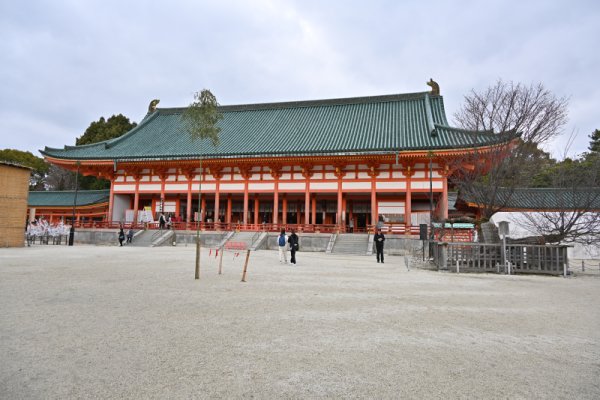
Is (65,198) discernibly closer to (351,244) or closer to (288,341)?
(351,244)

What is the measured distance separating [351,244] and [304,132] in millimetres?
10558

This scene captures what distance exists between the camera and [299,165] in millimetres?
24531

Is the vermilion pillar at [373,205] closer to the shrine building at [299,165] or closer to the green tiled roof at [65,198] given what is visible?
the shrine building at [299,165]

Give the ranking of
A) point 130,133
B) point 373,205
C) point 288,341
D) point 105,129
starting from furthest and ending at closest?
point 105,129, point 130,133, point 373,205, point 288,341

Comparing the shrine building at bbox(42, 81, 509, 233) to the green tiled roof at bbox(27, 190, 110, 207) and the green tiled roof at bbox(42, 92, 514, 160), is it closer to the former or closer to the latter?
the green tiled roof at bbox(42, 92, 514, 160)

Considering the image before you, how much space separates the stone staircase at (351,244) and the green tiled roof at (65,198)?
21.1 meters

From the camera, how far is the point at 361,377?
3.37 meters

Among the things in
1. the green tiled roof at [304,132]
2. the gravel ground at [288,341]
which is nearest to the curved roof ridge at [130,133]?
the green tiled roof at [304,132]

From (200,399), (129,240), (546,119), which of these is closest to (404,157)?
(546,119)

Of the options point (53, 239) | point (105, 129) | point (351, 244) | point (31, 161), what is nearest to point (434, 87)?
point (351, 244)

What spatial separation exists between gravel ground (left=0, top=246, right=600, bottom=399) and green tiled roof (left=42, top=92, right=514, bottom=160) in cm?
1556

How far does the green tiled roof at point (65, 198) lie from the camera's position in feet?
102

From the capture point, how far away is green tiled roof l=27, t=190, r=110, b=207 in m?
31.1

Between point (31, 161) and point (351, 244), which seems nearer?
point (351, 244)
